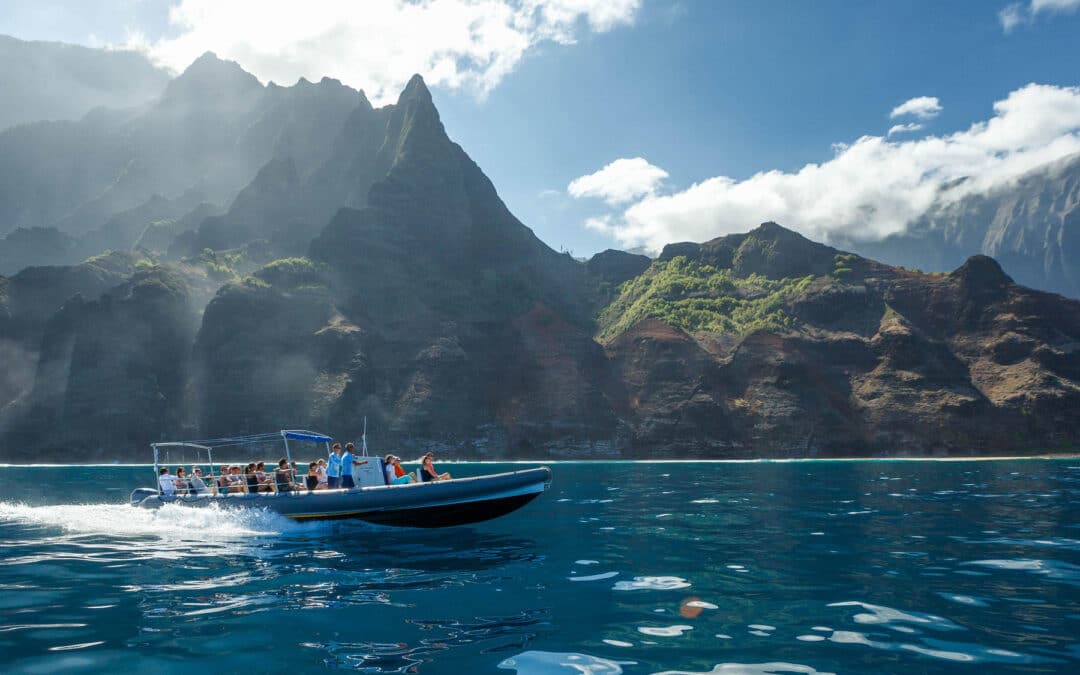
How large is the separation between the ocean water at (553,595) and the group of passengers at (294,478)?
124 cm

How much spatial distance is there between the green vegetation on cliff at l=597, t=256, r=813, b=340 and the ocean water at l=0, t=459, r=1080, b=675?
102 metres

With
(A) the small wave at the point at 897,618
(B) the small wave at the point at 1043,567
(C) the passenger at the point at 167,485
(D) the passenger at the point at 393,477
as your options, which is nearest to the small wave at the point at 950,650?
Answer: (A) the small wave at the point at 897,618

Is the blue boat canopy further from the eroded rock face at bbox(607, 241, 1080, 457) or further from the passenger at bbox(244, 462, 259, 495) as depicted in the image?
the eroded rock face at bbox(607, 241, 1080, 457)

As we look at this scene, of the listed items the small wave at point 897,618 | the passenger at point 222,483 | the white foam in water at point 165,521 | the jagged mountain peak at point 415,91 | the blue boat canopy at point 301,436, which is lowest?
the small wave at point 897,618

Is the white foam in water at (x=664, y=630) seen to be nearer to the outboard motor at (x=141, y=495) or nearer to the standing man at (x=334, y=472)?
the standing man at (x=334, y=472)

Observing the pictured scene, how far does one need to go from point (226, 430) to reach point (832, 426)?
3492 inches

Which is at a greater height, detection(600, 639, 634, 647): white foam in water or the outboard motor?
the outboard motor

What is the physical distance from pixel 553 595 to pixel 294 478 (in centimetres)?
1391

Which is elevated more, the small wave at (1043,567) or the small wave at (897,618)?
the small wave at (897,618)

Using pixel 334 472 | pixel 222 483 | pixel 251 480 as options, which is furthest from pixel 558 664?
pixel 222 483

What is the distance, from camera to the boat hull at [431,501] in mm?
18797

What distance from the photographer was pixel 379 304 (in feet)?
396

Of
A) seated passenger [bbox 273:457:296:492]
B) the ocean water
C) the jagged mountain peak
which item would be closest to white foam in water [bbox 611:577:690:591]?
the ocean water

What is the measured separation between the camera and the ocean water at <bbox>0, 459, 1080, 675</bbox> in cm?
798
